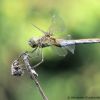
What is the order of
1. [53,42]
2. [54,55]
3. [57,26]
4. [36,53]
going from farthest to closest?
1. [54,55]
2. [57,26]
3. [53,42]
4. [36,53]

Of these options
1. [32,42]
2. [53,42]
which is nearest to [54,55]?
[53,42]

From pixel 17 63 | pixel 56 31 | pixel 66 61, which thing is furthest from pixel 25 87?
pixel 17 63

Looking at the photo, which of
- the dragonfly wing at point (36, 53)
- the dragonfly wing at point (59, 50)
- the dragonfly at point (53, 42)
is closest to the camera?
the dragonfly wing at point (36, 53)

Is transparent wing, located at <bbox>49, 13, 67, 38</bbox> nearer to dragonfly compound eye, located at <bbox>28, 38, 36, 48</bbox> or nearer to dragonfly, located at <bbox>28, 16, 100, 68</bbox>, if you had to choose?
dragonfly, located at <bbox>28, 16, 100, 68</bbox>

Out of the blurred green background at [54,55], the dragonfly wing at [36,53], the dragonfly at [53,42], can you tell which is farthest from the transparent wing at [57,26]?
the blurred green background at [54,55]

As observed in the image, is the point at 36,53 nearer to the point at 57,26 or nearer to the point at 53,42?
the point at 53,42

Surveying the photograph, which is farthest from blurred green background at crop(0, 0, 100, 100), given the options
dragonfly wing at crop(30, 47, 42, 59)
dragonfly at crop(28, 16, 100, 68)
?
dragonfly wing at crop(30, 47, 42, 59)

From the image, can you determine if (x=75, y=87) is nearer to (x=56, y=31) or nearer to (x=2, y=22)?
(x=2, y=22)

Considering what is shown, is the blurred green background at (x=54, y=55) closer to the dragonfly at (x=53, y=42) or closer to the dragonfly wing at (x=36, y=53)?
the dragonfly at (x=53, y=42)
